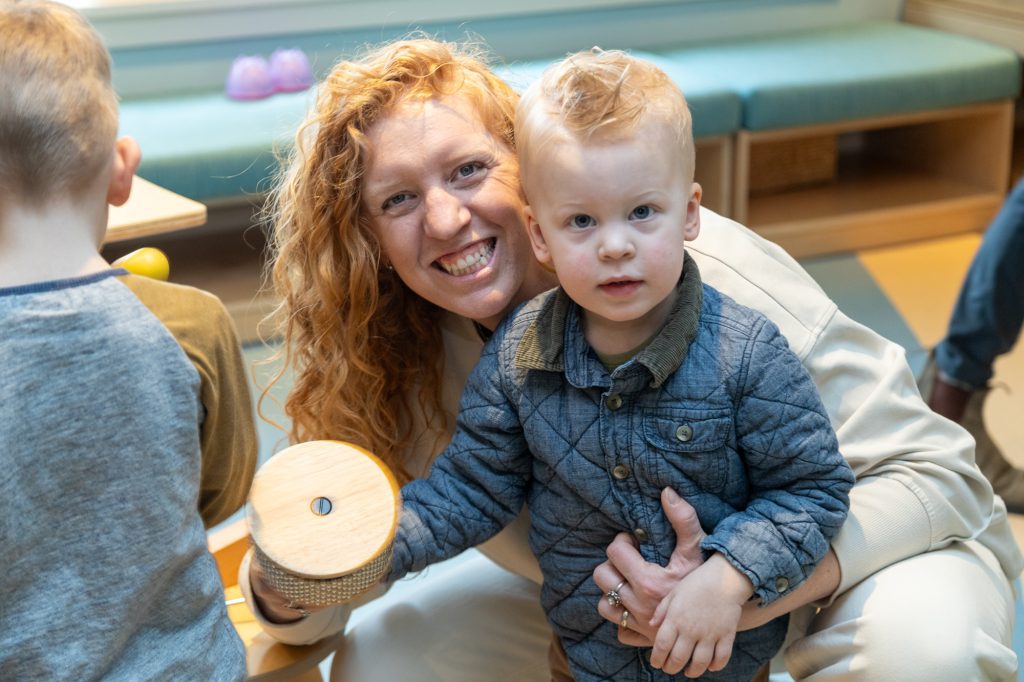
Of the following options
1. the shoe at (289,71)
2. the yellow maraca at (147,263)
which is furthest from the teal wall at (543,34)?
the yellow maraca at (147,263)

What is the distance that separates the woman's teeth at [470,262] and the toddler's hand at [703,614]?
16.6 inches

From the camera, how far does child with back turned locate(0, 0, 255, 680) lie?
90 cm

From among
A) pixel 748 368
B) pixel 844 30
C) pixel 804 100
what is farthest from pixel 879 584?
pixel 844 30

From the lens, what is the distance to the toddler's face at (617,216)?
3.60 feet

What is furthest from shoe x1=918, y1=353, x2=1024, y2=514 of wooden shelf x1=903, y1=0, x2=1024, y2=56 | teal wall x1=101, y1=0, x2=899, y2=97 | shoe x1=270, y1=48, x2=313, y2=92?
shoe x1=270, y1=48, x2=313, y2=92

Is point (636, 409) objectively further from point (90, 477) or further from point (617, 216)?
point (90, 477)

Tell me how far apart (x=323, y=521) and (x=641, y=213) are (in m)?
0.39

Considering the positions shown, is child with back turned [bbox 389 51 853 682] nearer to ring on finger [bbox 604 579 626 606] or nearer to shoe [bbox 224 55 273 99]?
ring on finger [bbox 604 579 626 606]

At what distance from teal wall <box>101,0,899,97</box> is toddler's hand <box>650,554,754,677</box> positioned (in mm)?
2520

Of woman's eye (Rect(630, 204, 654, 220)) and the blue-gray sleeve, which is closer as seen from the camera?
woman's eye (Rect(630, 204, 654, 220))

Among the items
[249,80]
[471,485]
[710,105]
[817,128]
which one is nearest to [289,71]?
[249,80]

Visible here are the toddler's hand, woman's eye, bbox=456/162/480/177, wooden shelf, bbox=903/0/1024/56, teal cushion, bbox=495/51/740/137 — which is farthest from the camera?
wooden shelf, bbox=903/0/1024/56

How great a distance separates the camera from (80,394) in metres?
0.91

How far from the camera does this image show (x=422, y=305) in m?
1.53
